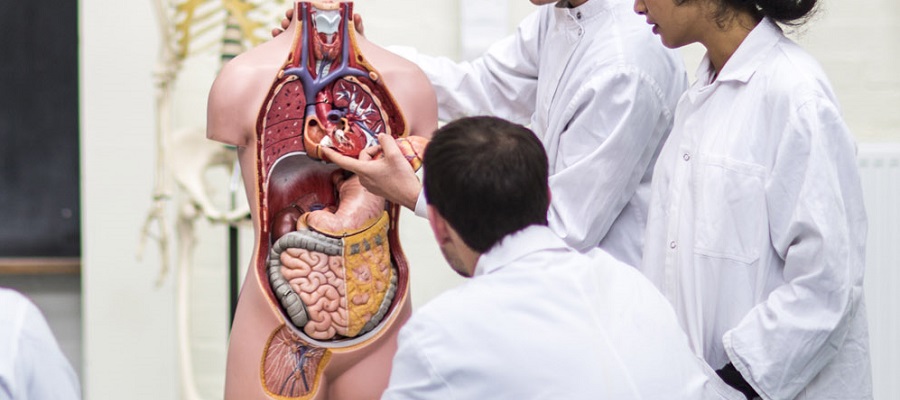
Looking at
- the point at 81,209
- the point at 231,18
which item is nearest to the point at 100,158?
the point at 81,209

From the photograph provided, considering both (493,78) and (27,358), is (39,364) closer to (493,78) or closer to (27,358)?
(27,358)

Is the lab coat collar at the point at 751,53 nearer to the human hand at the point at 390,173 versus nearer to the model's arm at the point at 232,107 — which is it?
the human hand at the point at 390,173

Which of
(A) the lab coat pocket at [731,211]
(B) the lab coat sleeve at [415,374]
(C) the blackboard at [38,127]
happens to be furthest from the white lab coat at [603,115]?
(C) the blackboard at [38,127]

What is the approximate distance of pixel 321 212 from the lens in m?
2.00

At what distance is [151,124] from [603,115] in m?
1.70

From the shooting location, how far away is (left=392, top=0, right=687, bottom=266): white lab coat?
2.08 metres

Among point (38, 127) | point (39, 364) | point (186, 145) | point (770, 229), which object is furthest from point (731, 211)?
point (38, 127)

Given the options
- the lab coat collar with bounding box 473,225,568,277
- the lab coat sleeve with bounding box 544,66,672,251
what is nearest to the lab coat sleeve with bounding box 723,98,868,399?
the lab coat sleeve with bounding box 544,66,672,251

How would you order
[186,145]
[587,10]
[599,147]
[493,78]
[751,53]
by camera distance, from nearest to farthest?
[751,53] → [599,147] → [587,10] → [493,78] → [186,145]

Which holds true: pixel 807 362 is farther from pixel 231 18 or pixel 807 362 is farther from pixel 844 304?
pixel 231 18

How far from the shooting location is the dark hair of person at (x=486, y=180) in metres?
1.44

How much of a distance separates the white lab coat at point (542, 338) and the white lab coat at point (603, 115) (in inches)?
24.5

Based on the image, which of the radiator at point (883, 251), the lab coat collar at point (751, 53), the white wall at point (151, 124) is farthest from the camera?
the white wall at point (151, 124)

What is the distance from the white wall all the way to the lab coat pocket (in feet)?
5.34
